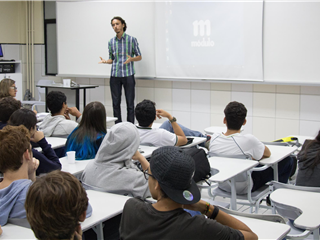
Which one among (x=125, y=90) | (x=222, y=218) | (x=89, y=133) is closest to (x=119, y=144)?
(x=89, y=133)

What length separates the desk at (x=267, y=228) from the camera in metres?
1.67

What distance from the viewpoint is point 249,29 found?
5.59 meters

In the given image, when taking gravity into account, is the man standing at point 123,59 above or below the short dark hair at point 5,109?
above

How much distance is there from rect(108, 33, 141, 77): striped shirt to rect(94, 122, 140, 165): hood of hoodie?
408 centimetres

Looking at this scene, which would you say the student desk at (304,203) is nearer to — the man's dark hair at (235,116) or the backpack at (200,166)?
the backpack at (200,166)

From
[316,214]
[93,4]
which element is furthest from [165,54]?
[316,214]

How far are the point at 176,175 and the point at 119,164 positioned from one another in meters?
1.02

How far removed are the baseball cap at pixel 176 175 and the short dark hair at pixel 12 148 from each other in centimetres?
73

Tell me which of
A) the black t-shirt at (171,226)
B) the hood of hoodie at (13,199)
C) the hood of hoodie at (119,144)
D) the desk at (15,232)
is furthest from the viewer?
the hood of hoodie at (119,144)

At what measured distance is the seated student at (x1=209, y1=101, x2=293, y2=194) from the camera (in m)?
2.97

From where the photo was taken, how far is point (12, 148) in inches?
70.4

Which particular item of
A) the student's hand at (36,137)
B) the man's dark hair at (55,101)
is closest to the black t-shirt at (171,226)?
the student's hand at (36,137)

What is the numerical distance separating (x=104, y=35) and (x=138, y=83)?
107 cm

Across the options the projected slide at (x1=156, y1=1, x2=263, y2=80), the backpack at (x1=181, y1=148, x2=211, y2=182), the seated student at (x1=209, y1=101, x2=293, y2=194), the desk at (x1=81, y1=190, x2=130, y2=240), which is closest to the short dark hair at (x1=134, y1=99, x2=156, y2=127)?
the seated student at (x1=209, y1=101, x2=293, y2=194)
